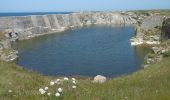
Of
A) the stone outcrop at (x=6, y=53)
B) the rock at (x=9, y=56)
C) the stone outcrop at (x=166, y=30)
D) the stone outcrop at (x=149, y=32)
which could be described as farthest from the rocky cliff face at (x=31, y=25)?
the stone outcrop at (x=166, y=30)

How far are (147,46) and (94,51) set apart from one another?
1504 cm

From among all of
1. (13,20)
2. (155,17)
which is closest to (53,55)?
(155,17)

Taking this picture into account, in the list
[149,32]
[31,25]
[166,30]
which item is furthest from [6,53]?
[31,25]

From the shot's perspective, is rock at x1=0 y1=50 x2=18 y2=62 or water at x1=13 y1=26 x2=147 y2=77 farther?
rock at x1=0 y1=50 x2=18 y2=62

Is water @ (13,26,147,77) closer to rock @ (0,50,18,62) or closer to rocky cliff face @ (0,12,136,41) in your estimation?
rock @ (0,50,18,62)

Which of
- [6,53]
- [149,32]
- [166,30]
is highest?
[166,30]

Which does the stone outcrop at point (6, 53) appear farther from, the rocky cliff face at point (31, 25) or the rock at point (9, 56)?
the rocky cliff face at point (31, 25)

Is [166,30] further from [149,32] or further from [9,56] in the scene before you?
[9,56]

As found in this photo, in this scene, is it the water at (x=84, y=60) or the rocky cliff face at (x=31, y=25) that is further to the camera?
the rocky cliff face at (x=31, y=25)

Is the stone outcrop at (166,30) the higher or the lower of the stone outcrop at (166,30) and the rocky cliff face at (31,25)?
the higher

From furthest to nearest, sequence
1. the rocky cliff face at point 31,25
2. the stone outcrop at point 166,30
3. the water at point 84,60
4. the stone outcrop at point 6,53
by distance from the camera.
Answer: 1. the rocky cliff face at point 31,25
2. the stone outcrop at point 166,30
3. the stone outcrop at point 6,53
4. the water at point 84,60

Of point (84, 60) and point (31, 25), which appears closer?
point (84, 60)

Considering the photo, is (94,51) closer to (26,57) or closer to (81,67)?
(26,57)

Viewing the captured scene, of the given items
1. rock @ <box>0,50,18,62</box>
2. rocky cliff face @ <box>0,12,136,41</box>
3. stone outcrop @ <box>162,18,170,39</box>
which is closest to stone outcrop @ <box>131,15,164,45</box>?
stone outcrop @ <box>162,18,170,39</box>
